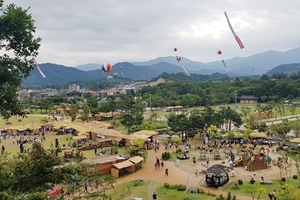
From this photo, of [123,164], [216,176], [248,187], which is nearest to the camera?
[248,187]

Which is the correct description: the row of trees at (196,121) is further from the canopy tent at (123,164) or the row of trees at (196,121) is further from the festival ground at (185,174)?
the canopy tent at (123,164)

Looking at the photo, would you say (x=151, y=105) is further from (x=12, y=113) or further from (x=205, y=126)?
(x=12, y=113)

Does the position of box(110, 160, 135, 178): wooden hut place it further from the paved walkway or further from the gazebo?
the gazebo

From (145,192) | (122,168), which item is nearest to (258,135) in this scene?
(122,168)

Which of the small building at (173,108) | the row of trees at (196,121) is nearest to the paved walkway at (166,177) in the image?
the row of trees at (196,121)

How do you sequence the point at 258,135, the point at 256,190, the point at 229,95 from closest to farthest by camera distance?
1. the point at 256,190
2. the point at 258,135
3. the point at 229,95

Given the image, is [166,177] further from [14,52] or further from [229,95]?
[229,95]

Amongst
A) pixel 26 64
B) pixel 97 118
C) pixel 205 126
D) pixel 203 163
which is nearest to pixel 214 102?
pixel 97 118
